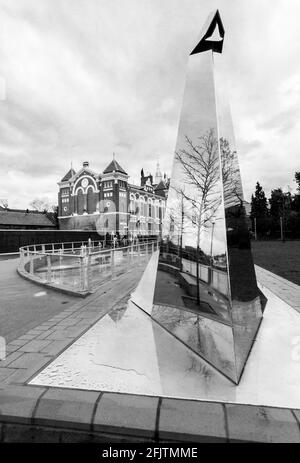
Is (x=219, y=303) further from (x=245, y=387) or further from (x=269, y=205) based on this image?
(x=269, y=205)

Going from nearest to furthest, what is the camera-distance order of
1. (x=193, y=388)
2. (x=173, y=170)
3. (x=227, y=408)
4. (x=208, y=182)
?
1. (x=227, y=408)
2. (x=193, y=388)
3. (x=208, y=182)
4. (x=173, y=170)

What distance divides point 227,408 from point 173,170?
2.88 m

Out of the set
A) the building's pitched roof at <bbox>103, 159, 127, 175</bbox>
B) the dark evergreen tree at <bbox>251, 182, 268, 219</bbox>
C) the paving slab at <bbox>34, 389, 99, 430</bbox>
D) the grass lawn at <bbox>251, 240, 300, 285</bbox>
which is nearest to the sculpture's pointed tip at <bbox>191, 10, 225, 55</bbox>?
the paving slab at <bbox>34, 389, 99, 430</bbox>

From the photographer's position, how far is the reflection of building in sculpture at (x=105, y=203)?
51.8 metres

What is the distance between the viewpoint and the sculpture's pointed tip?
10.2 feet


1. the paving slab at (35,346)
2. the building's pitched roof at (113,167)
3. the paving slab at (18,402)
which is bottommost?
the paving slab at (35,346)

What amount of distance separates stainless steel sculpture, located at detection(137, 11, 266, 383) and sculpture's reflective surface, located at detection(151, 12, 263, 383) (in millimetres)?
11

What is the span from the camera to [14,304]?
18.2 feet

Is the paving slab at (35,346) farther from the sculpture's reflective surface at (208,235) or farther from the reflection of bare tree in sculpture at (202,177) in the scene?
the reflection of bare tree in sculpture at (202,177)

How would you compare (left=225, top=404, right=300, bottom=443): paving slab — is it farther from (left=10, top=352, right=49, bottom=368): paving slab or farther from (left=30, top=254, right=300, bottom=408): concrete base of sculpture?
(left=10, top=352, right=49, bottom=368): paving slab

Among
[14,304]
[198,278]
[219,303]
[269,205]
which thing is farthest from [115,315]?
[269,205]

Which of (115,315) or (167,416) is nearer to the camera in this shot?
(167,416)

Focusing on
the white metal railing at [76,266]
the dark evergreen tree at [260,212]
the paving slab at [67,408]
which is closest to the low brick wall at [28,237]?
the white metal railing at [76,266]
